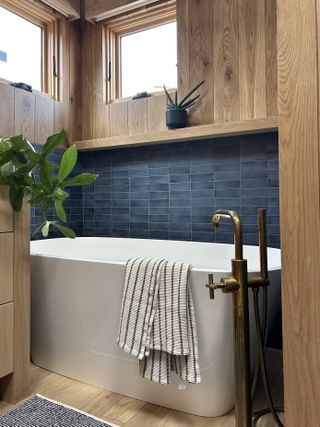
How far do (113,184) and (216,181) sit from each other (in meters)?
0.95

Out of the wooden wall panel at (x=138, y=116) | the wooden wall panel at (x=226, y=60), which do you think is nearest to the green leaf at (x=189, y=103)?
the wooden wall panel at (x=226, y=60)

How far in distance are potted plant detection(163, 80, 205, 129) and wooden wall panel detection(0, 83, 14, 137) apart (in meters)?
1.18

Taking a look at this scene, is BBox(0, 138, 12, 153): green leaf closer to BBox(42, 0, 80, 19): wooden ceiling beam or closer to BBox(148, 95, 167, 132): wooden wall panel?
BBox(148, 95, 167, 132): wooden wall panel

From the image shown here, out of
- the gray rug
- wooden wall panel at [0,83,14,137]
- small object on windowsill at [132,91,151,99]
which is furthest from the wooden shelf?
the gray rug

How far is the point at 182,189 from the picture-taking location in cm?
255

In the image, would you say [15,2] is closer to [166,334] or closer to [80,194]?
[80,194]

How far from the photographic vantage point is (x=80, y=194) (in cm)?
303

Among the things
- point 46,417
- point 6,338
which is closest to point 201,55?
point 6,338

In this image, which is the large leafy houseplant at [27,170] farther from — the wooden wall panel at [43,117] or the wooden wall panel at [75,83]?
the wooden wall panel at [75,83]

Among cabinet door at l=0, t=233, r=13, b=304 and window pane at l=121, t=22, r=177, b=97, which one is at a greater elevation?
window pane at l=121, t=22, r=177, b=97

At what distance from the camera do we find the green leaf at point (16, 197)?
1.46m

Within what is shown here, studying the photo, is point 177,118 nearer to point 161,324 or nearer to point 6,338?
point 161,324

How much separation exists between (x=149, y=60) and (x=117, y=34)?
483 mm

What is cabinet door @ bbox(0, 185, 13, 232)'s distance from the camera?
1.44m
